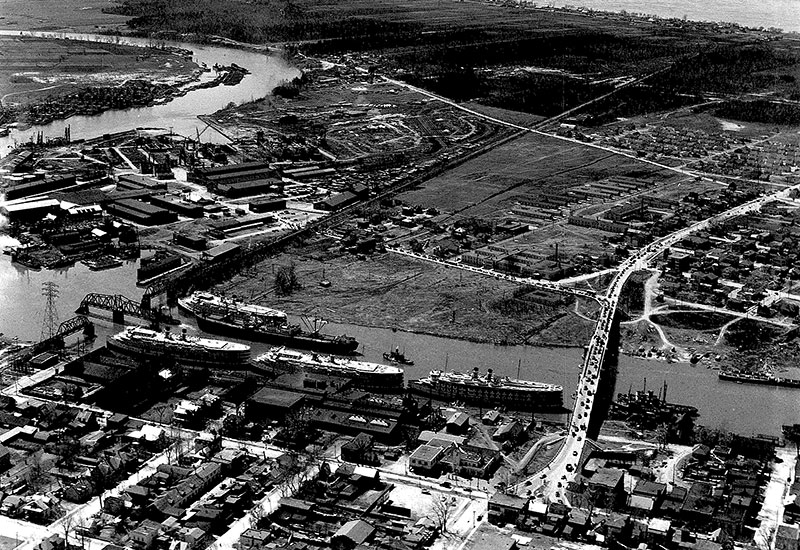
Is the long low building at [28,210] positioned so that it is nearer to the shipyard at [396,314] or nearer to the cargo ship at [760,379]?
the shipyard at [396,314]

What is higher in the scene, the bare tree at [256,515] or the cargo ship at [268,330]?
the cargo ship at [268,330]

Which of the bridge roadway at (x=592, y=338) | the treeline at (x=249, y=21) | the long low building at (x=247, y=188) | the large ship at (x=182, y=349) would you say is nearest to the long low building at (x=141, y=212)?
the long low building at (x=247, y=188)

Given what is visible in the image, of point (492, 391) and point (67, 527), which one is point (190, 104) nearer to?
point (492, 391)

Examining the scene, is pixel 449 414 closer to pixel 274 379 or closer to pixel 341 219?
pixel 274 379

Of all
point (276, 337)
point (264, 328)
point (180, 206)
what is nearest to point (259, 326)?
point (264, 328)

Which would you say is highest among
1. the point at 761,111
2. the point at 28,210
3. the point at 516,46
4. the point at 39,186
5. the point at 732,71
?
the point at 516,46

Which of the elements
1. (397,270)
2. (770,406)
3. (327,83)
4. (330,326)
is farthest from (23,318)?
(327,83)

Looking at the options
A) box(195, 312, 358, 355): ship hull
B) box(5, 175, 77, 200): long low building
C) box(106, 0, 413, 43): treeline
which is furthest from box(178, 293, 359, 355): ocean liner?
box(106, 0, 413, 43): treeline
